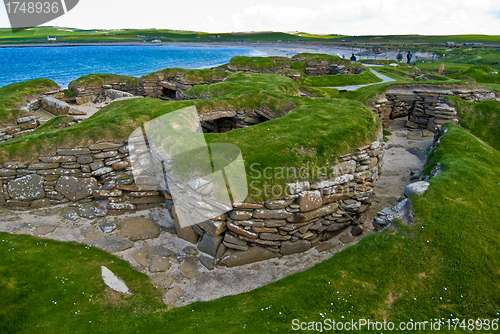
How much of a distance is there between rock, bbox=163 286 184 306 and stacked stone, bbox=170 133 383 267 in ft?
4.27

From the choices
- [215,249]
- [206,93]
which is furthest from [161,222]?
[206,93]

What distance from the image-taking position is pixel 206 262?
26.3 ft

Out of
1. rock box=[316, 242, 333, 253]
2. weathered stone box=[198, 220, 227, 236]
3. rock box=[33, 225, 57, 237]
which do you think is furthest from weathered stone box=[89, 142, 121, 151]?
rock box=[316, 242, 333, 253]

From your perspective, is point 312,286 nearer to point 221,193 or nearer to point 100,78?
point 221,193

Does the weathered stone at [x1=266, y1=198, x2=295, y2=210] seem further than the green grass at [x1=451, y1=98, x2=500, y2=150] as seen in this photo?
No

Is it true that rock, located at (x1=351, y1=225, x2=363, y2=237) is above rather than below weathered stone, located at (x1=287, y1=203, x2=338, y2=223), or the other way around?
below

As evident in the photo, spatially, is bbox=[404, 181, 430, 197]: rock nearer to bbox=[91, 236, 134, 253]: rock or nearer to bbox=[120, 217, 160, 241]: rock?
bbox=[120, 217, 160, 241]: rock

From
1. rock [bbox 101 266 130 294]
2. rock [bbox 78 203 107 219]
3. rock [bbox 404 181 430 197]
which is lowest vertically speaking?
rock [bbox 101 266 130 294]

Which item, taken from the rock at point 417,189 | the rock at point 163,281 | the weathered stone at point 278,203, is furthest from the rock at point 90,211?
the rock at point 417,189

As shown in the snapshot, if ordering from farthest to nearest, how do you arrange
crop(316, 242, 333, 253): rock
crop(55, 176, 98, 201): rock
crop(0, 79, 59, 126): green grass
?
1. crop(0, 79, 59, 126): green grass
2. crop(55, 176, 98, 201): rock
3. crop(316, 242, 333, 253): rock

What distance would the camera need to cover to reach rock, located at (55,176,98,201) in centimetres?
1006

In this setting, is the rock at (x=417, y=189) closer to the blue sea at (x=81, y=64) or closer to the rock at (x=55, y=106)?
the rock at (x=55, y=106)

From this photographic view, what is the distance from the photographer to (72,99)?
67.4 feet

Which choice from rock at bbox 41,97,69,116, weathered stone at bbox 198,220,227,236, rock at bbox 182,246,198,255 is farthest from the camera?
rock at bbox 41,97,69,116
